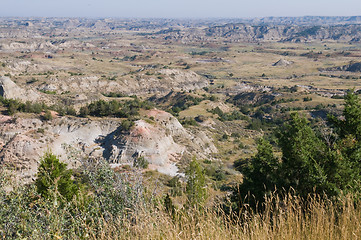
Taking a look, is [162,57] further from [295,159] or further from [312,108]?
[295,159]

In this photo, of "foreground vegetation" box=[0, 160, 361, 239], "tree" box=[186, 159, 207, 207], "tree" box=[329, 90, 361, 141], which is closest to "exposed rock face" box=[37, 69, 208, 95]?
"tree" box=[186, 159, 207, 207]

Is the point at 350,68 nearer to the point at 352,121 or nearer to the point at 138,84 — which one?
the point at 138,84

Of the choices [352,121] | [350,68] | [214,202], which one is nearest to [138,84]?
Result: [352,121]

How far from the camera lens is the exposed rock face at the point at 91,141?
2889 cm

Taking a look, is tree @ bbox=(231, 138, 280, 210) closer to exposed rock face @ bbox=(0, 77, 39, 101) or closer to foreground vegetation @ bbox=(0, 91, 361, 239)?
foreground vegetation @ bbox=(0, 91, 361, 239)

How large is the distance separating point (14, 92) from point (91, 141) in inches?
1250

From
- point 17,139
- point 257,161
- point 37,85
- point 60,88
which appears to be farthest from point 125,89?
point 257,161

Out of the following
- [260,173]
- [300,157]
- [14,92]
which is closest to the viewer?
[300,157]

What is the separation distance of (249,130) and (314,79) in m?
83.9

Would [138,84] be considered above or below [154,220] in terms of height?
below

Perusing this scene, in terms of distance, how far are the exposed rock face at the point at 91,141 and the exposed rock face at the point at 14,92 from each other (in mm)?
22411

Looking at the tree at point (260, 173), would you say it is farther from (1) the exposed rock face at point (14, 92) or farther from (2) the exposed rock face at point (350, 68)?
(2) the exposed rock face at point (350, 68)

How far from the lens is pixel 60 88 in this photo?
89562 mm

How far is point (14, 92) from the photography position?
53.8 metres
